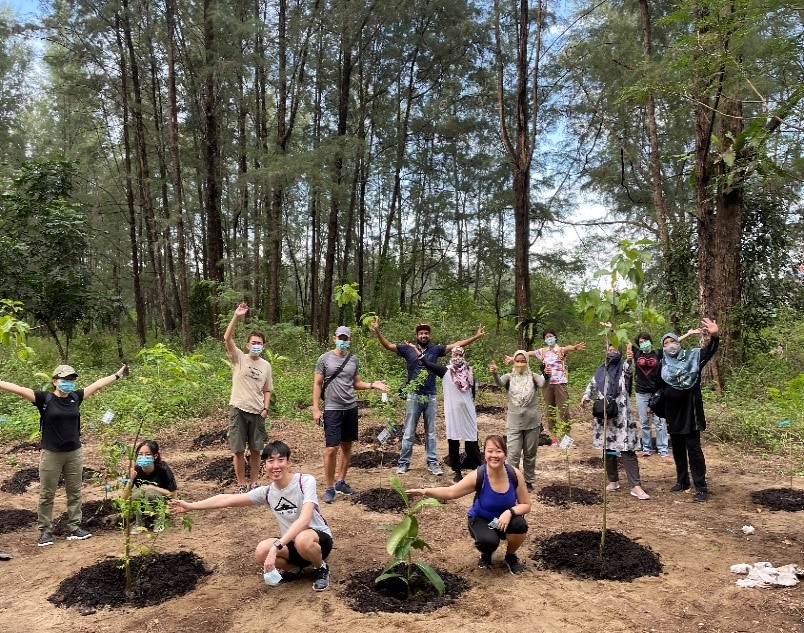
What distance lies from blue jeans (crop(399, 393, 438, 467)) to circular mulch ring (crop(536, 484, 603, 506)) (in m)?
1.28

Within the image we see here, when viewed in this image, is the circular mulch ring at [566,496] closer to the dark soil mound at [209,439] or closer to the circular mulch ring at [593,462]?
the circular mulch ring at [593,462]

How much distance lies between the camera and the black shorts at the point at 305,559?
376 centimetres

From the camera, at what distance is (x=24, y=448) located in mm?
8008

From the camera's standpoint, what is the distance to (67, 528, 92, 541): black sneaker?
467 centimetres

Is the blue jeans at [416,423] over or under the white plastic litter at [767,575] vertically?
over

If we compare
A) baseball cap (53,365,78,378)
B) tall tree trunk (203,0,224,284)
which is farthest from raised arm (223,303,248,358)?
tall tree trunk (203,0,224,284)

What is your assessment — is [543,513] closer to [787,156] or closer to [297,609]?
[297,609]

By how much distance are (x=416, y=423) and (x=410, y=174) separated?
1634 centimetres

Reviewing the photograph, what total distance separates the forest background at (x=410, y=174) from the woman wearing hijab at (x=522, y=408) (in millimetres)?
1082

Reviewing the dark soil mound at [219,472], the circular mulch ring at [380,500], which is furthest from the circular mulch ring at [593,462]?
the dark soil mound at [219,472]

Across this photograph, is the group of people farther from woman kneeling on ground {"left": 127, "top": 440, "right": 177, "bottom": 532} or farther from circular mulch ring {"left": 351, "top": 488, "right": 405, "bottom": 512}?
circular mulch ring {"left": 351, "top": 488, "right": 405, "bottom": 512}

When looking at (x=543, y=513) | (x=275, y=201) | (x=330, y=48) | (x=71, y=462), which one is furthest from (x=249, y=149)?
(x=543, y=513)

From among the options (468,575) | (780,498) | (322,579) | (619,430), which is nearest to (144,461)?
(322,579)

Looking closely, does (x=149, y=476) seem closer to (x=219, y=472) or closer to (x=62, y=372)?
(x=62, y=372)
